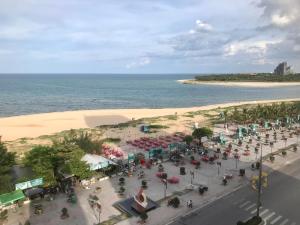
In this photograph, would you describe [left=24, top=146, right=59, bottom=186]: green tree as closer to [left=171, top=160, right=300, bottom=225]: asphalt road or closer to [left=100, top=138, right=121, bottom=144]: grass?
[left=171, top=160, right=300, bottom=225]: asphalt road

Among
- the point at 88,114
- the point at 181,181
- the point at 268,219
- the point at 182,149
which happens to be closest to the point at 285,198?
the point at 268,219

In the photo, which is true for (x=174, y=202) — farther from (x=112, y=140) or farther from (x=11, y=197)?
(x=112, y=140)

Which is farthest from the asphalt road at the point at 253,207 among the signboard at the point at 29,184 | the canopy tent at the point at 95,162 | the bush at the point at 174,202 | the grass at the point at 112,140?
the grass at the point at 112,140

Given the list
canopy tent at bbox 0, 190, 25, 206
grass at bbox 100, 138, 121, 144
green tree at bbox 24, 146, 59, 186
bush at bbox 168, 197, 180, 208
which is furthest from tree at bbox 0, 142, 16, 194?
grass at bbox 100, 138, 121, 144

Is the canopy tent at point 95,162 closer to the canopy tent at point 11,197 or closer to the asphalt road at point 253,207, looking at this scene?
the canopy tent at point 11,197

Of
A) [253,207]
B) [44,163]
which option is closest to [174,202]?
[253,207]

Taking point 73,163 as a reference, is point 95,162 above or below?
below
